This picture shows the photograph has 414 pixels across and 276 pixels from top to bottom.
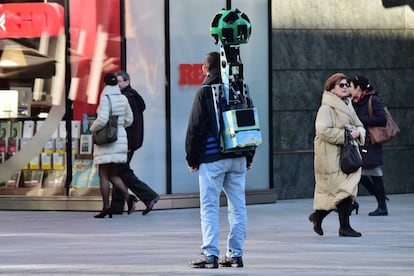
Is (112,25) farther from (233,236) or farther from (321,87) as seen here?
(233,236)

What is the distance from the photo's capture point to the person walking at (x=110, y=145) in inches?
629

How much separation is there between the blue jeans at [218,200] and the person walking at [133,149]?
542 cm

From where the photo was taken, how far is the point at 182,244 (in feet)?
41.8

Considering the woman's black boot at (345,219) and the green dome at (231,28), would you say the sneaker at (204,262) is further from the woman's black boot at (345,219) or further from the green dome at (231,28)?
the woman's black boot at (345,219)

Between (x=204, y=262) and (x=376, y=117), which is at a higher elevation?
(x=376, y=117)

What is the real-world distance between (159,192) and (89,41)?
7.40 ft

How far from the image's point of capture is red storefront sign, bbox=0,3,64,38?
56.9 ft

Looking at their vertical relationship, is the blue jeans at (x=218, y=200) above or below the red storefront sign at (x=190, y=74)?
below

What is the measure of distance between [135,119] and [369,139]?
9.91 ft

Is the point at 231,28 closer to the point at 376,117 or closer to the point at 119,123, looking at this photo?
the point at 119,123

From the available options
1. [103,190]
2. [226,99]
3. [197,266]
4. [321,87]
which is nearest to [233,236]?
[197,266]


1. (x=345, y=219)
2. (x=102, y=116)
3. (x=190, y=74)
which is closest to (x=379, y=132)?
(x=190, y=74)

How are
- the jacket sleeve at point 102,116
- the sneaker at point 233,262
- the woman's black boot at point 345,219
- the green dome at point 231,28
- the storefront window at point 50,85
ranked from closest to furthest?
the sneaker at point 233,262 → the green dome at point 231,28 → the woman's black boot at point 345,219 → the jacket sleeve at point 102,116 → the storefront window at point 50,85

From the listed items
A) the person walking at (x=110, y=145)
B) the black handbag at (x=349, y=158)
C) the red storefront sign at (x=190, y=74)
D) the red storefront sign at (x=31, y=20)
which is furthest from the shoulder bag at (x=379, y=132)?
the red storefront sign at (x=31, y=20)
